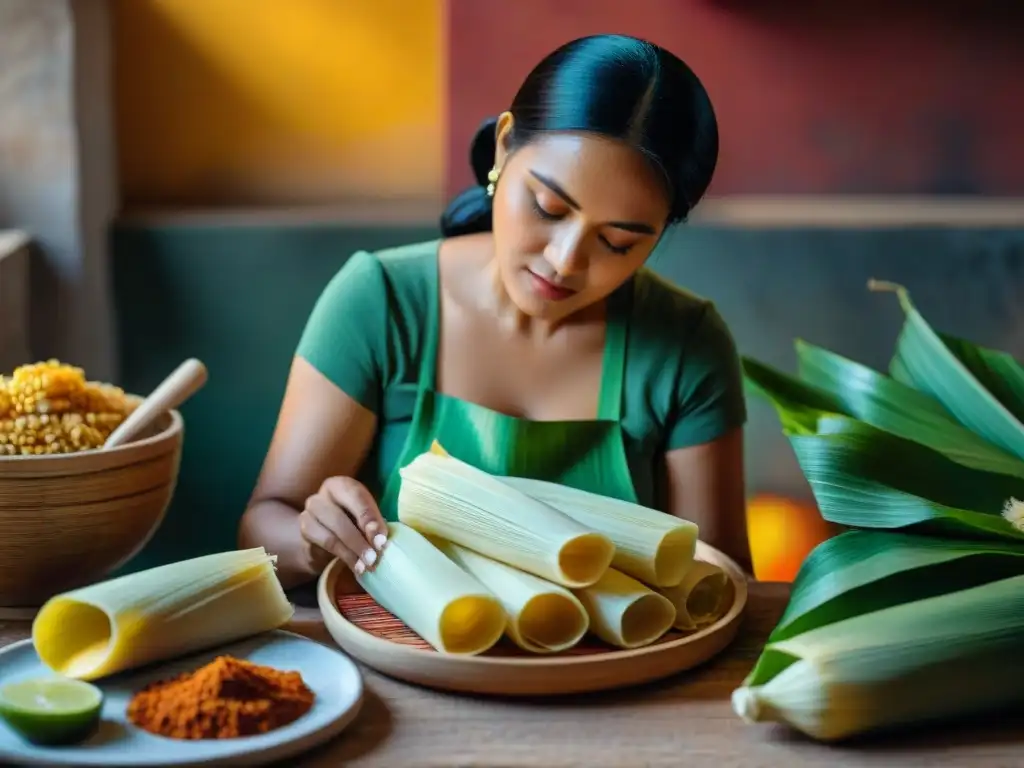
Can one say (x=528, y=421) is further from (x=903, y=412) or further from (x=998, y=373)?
(x=998, y=373)

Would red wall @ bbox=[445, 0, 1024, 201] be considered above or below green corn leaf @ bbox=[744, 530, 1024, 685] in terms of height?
above

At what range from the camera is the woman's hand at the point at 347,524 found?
1.14 m

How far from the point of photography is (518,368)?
152cm

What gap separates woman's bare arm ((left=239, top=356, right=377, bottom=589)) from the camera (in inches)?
58.2

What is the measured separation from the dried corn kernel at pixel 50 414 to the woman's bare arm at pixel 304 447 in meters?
0.29

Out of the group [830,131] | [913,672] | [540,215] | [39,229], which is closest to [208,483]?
[39,229]

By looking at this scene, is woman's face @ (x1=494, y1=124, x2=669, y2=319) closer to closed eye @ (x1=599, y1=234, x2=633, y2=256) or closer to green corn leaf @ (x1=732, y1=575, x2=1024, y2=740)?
closed eye @ (x1=599, y1=234, x2=633, y2=256)

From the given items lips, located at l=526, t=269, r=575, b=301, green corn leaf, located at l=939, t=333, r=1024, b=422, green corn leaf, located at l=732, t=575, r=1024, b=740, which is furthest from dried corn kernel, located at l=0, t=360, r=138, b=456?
green corn leaf, located at l=939, t=333, r=1024, b=422

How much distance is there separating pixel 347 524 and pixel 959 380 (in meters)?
0.67

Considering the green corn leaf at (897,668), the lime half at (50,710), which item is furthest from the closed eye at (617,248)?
the lime half at (50,710)

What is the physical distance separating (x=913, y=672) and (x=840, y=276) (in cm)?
132

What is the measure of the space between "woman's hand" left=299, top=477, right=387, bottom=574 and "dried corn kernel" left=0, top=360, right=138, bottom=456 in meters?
0.22

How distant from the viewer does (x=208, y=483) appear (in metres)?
2.20

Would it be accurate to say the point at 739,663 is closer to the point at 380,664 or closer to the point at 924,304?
the point at 380,664
